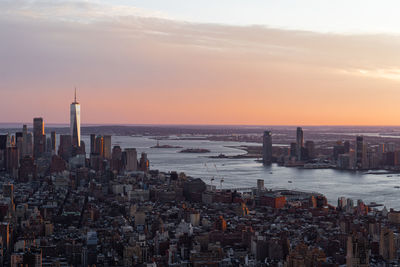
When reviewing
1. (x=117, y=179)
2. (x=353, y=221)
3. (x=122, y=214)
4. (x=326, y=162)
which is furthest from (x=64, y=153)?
(x=353, y=221)

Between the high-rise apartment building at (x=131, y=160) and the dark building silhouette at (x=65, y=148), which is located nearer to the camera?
the high-rise apartment building at (x=131, y=160)

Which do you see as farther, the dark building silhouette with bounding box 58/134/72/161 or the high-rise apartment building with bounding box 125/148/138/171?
the dark building silhouette with bounding box 58/134/72/161

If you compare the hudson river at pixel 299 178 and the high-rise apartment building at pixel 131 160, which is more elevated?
the high-rise apartment building at pixel 131 160

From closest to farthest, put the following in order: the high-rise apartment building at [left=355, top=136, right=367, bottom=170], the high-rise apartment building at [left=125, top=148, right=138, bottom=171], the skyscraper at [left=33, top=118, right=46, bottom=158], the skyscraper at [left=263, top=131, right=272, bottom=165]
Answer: the high-rise apartment building at [left=125, top=148, right=138, bottom=171] < the high-rise apartment building at [left=355, top=136, right=367, bottom=170] < the skyscraper at [left=263, top=131, right=272, bottom=165] < the skyscraper at [left=33, top=118, right=46, bottom=158]

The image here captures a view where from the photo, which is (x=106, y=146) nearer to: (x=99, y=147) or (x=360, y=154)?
(x=99, y=147)

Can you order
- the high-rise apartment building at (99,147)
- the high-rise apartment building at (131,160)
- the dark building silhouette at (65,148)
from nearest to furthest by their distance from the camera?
1. the high-rise apartment building at (131,160)
2. the high-rise apartment building at (99,147)
3. the dark building silhouette at (65,148)

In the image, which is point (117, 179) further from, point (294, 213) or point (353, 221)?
point (353, 221)

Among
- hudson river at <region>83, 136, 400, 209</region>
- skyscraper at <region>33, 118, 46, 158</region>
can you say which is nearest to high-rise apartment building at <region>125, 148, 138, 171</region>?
hudson river at <region>83, 136, 400, 209</region>

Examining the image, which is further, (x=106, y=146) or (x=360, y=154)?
(x=106, y=146)

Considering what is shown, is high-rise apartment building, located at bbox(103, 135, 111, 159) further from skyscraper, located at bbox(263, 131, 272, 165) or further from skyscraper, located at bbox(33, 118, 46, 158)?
skyscraper, located at bbox(263, 131, 272, 165)

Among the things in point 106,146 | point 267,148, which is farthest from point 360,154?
point 106,146

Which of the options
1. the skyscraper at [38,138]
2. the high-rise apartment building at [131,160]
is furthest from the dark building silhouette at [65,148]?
the high-rise apartment building at [131,160]

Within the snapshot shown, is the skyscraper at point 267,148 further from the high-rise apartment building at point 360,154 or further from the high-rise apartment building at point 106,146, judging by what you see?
the high-rise apartment building at point 106,146
